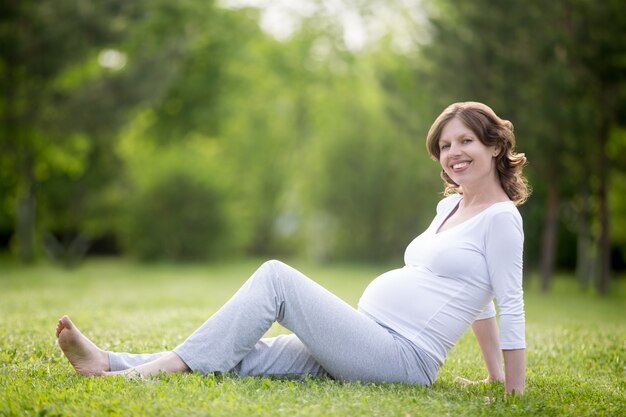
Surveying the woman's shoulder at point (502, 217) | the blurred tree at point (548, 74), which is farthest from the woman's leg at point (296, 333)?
the blurred tree at point (548, 74)

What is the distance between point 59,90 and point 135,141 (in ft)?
39.0

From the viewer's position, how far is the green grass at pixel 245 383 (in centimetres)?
371

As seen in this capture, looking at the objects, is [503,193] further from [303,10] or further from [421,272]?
[303,10]

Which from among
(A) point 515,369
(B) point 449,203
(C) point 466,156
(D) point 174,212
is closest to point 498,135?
(C) point 466,156

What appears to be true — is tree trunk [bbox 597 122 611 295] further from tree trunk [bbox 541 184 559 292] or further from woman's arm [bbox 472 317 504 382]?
woman's arm [bbox 472 317 504 382]

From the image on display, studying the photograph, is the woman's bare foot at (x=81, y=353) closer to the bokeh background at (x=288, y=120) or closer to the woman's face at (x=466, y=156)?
the woman's face at (x=466, y=156)

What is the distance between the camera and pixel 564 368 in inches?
223

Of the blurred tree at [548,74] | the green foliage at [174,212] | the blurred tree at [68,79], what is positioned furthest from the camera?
the green foliage at [174,212]

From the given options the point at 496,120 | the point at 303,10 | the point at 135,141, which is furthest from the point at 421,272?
the point at 303,10

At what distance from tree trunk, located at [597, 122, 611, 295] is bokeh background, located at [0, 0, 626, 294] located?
46mm

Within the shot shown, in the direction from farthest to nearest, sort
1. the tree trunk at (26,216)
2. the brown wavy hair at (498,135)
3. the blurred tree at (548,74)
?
the tree trunk at (26,216), the blurred tree at (548,74), the brown wavy hair at (498,135)

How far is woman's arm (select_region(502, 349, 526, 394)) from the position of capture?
3.96 m

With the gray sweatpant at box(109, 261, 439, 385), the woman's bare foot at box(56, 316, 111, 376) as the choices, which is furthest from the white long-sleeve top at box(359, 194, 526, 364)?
the woman's bare foot at box(56, 316, 111, 376)

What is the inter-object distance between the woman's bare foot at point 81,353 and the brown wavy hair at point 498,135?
2.58m
